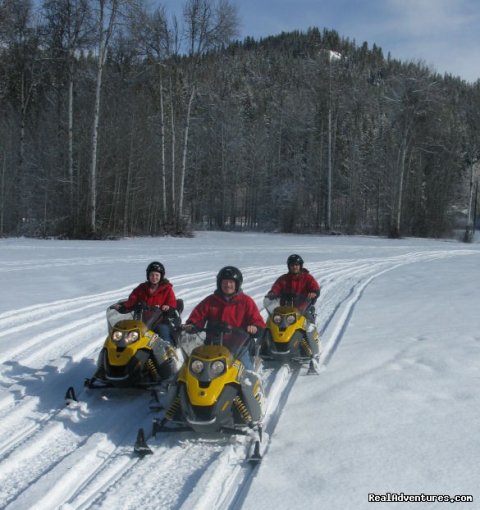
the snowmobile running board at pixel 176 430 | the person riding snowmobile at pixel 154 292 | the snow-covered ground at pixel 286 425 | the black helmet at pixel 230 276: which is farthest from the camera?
the person riding snowmobile at pixel 154 292

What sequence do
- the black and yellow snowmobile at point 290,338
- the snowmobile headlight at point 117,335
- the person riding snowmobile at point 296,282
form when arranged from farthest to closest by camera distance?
the person riding snowmobile at point 296,282 < the black and yellow snowmobile at point 290,338 < the snowmobile headlight at point 117,335

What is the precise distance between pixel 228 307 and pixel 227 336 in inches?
20.8

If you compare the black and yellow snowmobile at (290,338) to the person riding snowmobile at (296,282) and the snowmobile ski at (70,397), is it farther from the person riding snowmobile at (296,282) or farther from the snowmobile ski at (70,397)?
the snowmobile ski at (70,397)

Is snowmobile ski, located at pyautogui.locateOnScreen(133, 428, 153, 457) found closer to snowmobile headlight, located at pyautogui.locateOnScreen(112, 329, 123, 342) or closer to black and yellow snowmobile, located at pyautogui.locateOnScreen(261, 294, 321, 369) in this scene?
snowmobile headlight, located at pyautogui.locateOnScreen(112, 329, 123, 342)

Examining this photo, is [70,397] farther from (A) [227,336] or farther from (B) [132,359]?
(A) [227,336]

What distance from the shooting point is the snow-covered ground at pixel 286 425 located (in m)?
3.64

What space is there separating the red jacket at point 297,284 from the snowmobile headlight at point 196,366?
3934 mm

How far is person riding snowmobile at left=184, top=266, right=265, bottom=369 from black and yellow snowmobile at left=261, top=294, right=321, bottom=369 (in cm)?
98

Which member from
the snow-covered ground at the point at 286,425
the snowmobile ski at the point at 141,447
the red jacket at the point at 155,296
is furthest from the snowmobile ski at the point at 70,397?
the red jacket at the point at 155,296

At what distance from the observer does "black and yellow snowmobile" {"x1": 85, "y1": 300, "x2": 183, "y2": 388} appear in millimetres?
5242

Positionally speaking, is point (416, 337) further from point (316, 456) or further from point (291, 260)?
point (316, 456)

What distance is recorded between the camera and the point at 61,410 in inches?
201

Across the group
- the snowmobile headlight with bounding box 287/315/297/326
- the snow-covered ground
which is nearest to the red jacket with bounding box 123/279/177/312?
the snow-covered ground

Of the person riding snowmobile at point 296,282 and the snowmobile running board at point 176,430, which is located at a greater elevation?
the person riding snowmobile at point 296,282
